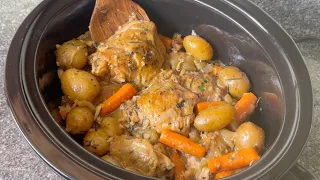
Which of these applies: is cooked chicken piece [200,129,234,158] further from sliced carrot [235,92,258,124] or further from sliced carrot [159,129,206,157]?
sliced carrot [235,92,258,124]

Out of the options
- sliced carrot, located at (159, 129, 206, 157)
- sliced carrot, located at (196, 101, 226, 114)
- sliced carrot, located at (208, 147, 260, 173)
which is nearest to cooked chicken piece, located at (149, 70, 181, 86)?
sliced carrot, located at (196, 101, 226, 114)

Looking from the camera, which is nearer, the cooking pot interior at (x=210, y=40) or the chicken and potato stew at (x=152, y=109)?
the chicken and potato stew at (x=152, y=109)

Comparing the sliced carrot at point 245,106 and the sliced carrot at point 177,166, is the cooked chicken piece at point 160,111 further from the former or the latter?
the sliced carrot at point 245,106

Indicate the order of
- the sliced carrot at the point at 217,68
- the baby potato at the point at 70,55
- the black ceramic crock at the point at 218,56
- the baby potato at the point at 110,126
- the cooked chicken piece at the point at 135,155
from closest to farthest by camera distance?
the black ceramic crock at the point at 218,56 → the cooked chicken piece at the point at 135,155 → the baby potato at the point at 110,126 → the baby potato at the point at 70,55 → the sliced carrot at the point at 217,68

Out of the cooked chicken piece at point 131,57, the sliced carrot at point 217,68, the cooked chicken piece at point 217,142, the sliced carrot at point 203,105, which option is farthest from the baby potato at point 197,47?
the cooked chicken piece at point 217,142

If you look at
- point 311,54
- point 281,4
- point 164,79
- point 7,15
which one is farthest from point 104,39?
point 311,54

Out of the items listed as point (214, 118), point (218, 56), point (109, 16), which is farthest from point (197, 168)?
point (109, 16)
